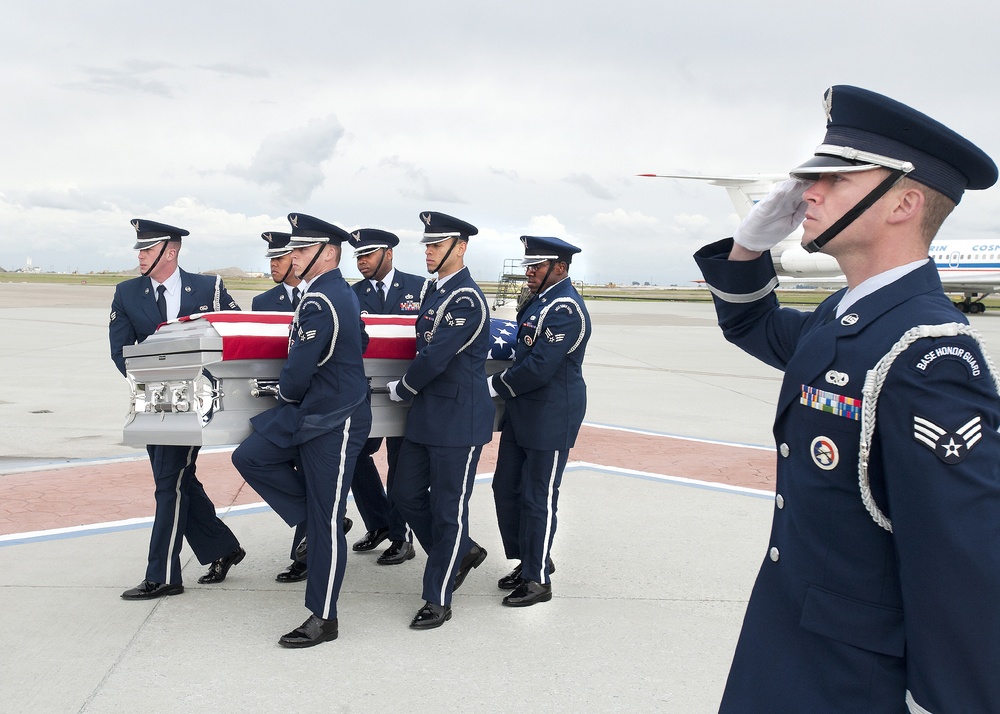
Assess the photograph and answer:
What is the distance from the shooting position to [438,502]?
411 cm

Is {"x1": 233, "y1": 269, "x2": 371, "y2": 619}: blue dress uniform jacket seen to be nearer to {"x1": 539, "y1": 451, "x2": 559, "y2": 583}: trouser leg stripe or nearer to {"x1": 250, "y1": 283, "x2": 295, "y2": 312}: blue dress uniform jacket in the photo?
{"x1": 539, "y1": 451, "x2": 559, "y2": 583}: trouser leg stripe

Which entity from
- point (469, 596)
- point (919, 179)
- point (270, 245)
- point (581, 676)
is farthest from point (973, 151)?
point (270, 245)

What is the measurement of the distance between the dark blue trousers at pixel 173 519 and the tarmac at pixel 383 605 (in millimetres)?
153

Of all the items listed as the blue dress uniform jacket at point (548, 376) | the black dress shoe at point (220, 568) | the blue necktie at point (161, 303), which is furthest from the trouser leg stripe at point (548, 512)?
the blue necktie at point (161, 303)

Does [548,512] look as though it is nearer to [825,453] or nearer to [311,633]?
[311,633]

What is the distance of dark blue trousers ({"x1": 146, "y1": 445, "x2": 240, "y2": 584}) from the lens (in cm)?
418

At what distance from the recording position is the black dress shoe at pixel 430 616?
3.87 m

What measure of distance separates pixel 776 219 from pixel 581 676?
2.18 meters

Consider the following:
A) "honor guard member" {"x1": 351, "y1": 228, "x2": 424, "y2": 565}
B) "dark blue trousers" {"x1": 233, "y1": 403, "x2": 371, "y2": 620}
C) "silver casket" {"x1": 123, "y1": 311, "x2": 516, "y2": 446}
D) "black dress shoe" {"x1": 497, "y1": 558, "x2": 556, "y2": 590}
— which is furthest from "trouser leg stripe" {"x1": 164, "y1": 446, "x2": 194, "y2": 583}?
"black dress shoe" {"x1": 497, "y1": 558, "x2": 556, "y2": 590}

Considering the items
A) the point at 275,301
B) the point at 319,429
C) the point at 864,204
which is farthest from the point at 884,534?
the point at 275,301

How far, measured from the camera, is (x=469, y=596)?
14.4 feet

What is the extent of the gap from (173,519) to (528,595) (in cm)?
181

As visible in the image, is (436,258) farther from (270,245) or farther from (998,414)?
(998,414)

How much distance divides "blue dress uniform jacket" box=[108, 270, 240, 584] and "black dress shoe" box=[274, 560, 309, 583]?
296 mm
